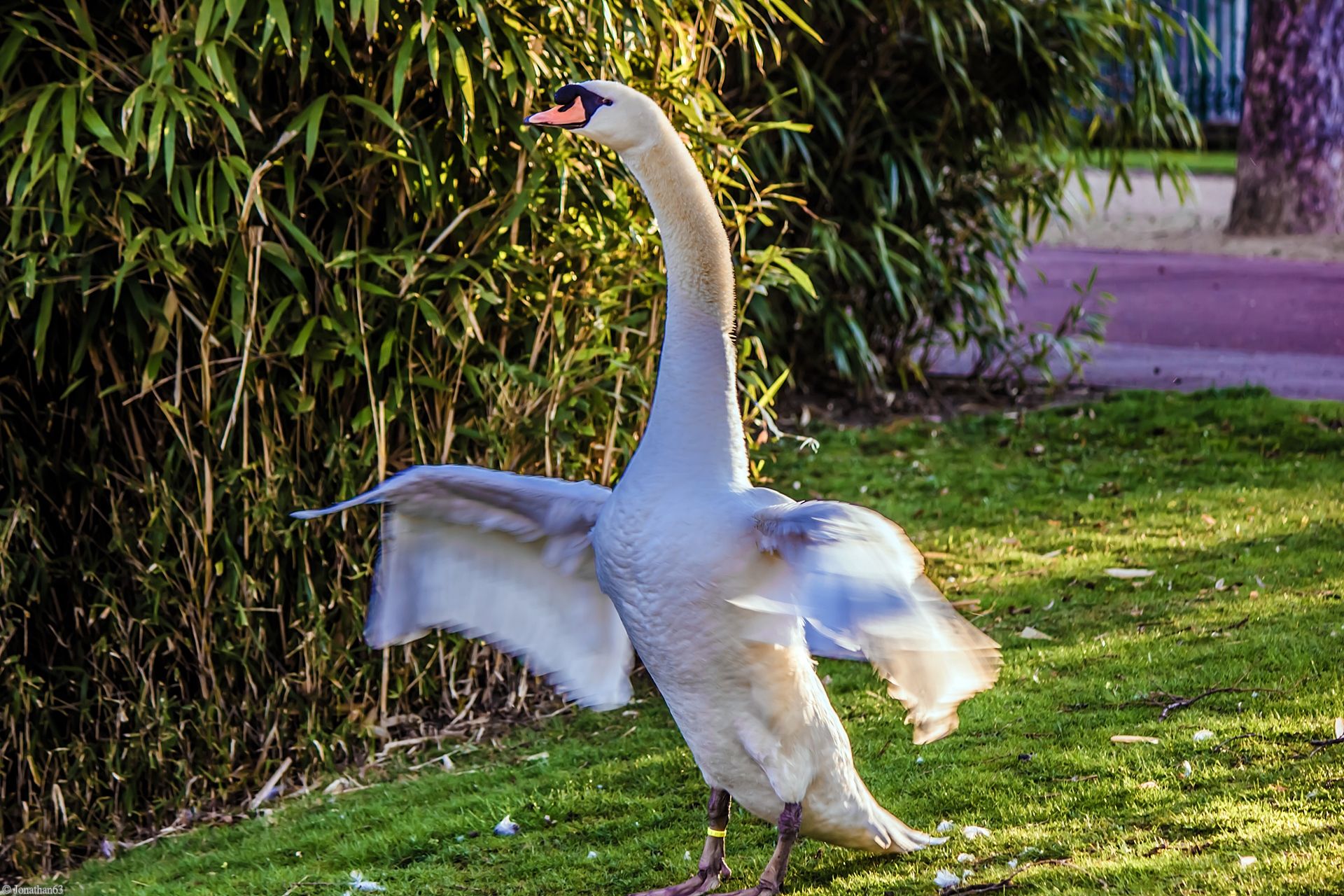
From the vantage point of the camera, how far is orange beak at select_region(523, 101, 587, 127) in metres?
2.80

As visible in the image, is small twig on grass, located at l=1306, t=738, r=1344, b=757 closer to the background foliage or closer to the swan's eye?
the background foliage

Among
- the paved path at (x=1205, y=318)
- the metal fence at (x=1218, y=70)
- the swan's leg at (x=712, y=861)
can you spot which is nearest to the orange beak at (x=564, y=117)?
the swan's leg at (x=712, y=861)

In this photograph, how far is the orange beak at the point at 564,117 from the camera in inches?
110

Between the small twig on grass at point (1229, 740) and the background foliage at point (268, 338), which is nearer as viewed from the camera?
the small twig on grass at point (1229, 740)

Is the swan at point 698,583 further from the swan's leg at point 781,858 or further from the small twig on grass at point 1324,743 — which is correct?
the small twig on grass at point 1324,743

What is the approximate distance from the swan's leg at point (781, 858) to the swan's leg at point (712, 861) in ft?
0.26

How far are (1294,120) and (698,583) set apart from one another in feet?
37.3

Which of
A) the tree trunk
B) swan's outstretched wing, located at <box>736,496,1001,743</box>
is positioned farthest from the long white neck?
the tree trunk

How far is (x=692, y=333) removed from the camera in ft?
9.07

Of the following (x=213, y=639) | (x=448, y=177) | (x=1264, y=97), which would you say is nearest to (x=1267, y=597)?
(x=448, y=177)

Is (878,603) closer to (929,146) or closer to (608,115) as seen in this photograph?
(608,115)

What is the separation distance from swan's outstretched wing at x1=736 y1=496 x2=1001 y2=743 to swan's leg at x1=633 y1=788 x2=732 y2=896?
63cm

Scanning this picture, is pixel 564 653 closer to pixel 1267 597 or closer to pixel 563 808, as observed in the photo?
pixel 563 808

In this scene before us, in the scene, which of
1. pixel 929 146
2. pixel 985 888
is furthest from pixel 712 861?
pixel 929 146
